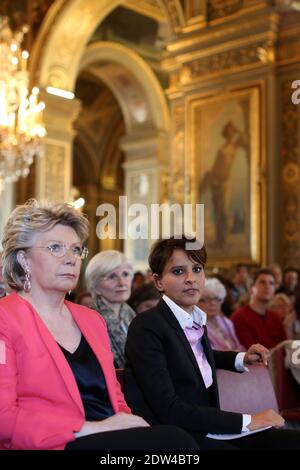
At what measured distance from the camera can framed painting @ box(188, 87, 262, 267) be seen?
31.8 ft

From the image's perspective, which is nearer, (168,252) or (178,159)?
(168,252)

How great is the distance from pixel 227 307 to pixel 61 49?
7916 millimetres

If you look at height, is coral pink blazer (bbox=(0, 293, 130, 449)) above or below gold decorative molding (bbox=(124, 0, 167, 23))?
below

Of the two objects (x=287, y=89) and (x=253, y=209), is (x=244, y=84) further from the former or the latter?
(x=253, y=209)

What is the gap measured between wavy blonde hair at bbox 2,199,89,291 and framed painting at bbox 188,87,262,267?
728cm

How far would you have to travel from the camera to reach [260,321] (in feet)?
18.1

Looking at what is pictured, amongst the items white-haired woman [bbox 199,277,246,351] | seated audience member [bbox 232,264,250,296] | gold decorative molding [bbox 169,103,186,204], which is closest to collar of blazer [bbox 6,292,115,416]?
white-haired woman [bbox 199,277,246,351]

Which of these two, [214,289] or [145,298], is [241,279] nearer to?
[214,289]

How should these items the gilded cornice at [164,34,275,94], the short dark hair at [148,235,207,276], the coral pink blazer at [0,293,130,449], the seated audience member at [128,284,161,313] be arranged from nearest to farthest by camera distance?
the coral pink blazer at [0,293,130,449]
the short dark hair at [148,235,207,276]
the seated audience member at [128,284,161,313]
the gilded cornice at [164,34,275,94]

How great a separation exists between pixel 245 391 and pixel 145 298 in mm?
1479

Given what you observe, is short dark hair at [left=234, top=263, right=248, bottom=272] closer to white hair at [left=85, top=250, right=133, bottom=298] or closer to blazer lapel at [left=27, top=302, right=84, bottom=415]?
white hair at [left=85, top=250, right=133, bottom=298]

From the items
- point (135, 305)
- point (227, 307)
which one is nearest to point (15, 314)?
point (135, 305)

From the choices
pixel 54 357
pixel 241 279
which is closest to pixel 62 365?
pixel 54 357

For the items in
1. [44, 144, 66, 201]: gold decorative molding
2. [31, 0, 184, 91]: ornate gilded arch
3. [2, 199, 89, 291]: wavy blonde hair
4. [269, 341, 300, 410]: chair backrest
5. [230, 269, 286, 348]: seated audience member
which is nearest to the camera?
[2, 199, 89, 291]: wavy blonde hair
